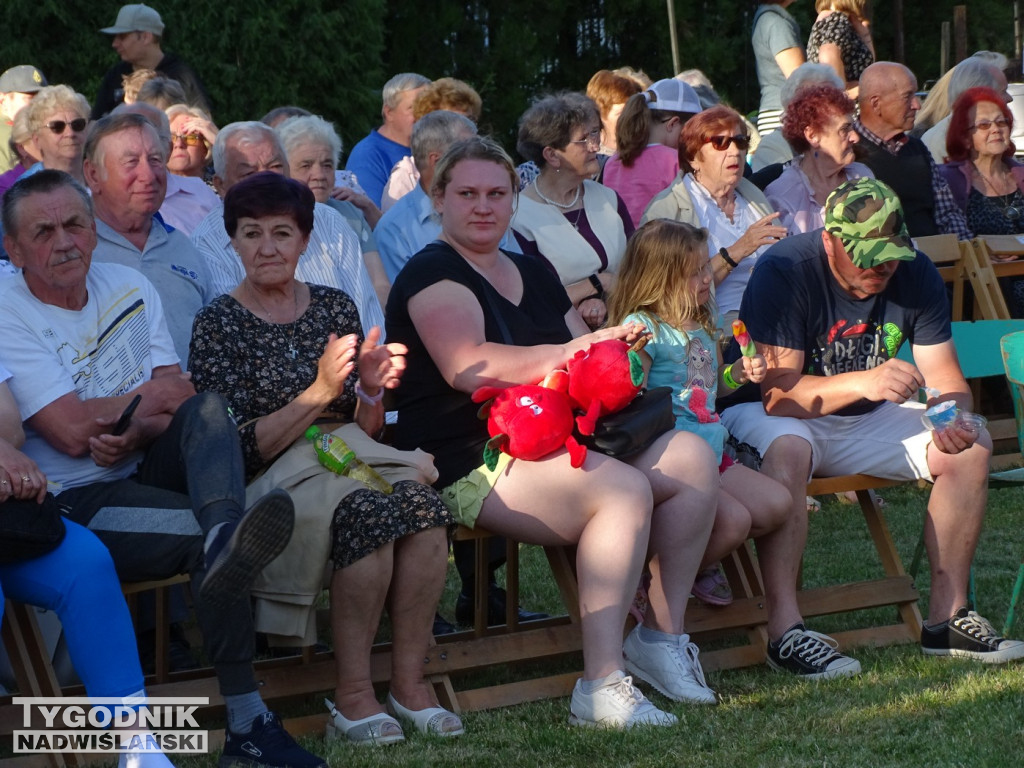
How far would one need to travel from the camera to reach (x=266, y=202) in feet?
14.2

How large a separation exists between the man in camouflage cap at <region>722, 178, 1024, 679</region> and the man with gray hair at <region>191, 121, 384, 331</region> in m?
1.44

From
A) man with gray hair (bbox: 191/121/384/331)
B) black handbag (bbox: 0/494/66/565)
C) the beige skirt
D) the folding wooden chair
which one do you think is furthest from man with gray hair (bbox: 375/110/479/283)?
the folding wooden chair

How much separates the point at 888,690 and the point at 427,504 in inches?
57.5

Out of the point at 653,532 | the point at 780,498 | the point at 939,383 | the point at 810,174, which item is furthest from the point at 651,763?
the point at 810,174

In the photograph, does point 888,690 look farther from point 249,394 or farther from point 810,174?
point 810,174

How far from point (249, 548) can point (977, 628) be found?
243cm

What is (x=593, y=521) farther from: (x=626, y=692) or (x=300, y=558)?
(x=300, y=558)

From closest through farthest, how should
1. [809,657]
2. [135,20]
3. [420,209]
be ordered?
[809,657]
[420,209]
[135,20]

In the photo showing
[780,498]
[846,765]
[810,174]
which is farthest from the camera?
[810,174]

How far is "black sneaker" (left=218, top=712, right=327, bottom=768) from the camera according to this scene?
11.6 feet

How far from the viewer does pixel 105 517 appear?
3824 mm

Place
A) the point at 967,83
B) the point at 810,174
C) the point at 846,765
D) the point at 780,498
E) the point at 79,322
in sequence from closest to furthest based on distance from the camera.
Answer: the point at 846,765 < the point at 79,322 < the point at 780,498 < the point at 810,174 < the point at 967,83

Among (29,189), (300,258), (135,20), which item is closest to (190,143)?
(300,258)

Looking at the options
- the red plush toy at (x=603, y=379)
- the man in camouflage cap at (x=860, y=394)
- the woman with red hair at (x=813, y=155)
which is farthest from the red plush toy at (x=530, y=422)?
the woman with red hair at (x=813, y=155)
